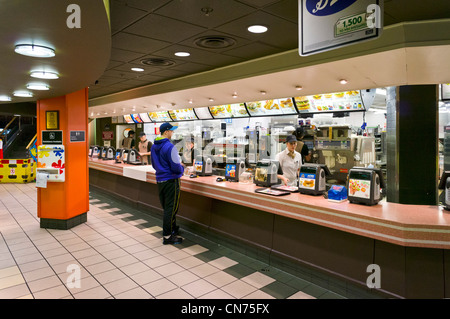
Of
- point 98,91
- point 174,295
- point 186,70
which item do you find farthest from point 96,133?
point 174,295

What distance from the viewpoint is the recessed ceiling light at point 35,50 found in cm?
257

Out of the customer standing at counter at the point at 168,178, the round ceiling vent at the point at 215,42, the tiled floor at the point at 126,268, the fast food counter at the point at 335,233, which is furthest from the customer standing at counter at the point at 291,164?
the round ceiling vent at the point at 215,42

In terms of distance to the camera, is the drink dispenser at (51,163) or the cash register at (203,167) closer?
the drink dispenser at (51,163)

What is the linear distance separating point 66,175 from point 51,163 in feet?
1.06

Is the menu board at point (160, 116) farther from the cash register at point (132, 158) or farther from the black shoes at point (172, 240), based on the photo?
the black shoes at point (172, 240)

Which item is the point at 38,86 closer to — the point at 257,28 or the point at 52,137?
the point at 52,137

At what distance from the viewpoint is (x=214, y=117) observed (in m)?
9.35

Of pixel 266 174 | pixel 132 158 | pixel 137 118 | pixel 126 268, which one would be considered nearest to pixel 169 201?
pixel 126 268

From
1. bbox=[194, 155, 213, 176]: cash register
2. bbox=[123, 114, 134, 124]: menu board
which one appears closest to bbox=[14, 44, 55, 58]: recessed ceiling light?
bbox=[194, 155, 213, 176]: cash register

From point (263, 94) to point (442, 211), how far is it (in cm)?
381

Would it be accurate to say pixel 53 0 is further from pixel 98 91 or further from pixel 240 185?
pixel 98 91

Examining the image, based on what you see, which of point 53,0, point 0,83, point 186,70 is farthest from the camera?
point 186,70

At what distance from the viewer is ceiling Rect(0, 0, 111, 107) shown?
1783 mm

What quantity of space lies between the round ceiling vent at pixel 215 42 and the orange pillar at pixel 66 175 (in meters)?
2.98
